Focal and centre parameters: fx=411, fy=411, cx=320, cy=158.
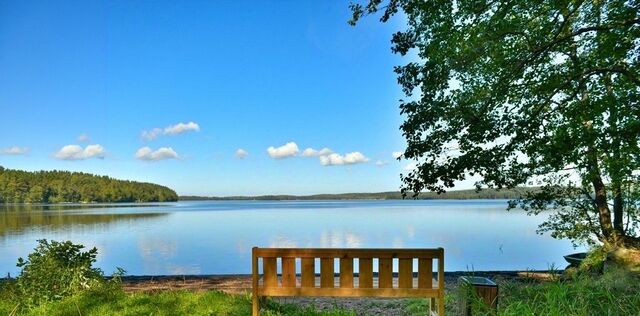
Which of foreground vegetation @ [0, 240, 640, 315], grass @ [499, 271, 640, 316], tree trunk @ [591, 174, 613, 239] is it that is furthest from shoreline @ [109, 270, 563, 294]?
tree trunk @ [591, 174, 613, 239]

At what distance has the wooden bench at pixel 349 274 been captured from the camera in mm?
3725

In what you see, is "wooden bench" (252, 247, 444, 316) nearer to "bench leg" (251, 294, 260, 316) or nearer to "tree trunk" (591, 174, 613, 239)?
"bench leg" (251, 294, 260, 316)

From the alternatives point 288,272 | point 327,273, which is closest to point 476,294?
point 327,273

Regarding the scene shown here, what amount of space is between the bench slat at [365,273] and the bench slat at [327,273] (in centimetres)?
26

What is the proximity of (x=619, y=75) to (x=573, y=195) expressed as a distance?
2662 millimetres

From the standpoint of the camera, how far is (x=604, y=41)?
5.39m

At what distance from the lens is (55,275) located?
15.8 feet

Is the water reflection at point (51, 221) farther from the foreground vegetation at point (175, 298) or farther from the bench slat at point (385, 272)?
the bench slat at point (385, 272)

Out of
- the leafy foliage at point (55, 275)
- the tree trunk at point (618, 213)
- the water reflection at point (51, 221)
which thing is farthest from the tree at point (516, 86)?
the water reflection at point (51, 221)

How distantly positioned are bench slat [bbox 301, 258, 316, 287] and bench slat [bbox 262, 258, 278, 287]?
0.90 feet

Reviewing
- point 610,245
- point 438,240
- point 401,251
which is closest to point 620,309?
point 401,251

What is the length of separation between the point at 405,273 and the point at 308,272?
35.2 inches

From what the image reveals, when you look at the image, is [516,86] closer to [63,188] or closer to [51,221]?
Answer: [51,221]

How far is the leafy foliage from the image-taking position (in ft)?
15.1
